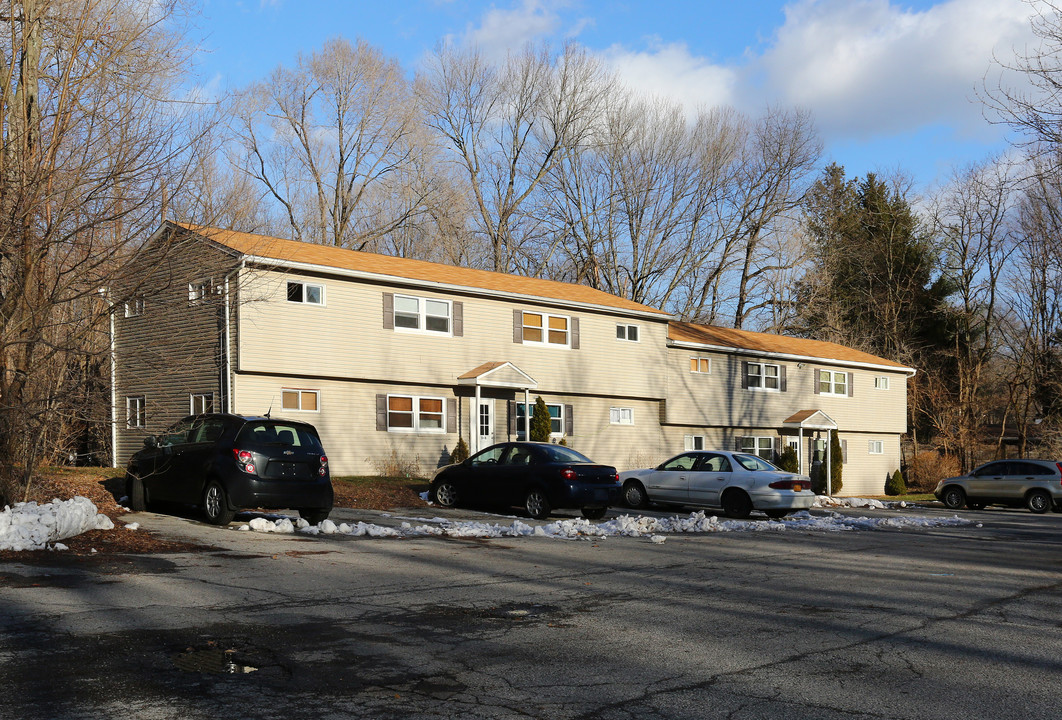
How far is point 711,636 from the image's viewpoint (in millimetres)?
7578

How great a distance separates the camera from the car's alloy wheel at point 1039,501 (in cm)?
2745

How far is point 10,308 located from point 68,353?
37.3 inches

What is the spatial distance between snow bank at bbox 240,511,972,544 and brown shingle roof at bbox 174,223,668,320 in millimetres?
9966

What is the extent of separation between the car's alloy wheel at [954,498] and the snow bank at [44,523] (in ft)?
82.0

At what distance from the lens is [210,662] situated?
20.4 ft

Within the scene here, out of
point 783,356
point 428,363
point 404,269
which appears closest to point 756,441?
point 783,356

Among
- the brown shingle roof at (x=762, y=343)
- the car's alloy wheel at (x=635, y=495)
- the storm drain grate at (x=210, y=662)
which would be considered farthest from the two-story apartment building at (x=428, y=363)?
the storm drain grate at (x=210, y=662)

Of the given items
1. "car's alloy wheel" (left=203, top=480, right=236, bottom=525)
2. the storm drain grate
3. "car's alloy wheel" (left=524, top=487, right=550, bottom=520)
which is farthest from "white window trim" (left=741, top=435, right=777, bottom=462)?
the storm drain grate

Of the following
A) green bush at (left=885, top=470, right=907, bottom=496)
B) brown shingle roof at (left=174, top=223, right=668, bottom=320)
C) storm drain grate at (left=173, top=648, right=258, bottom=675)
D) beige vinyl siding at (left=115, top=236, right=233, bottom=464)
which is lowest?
green bush at (left=885, top=470, right=907, bottom=496)

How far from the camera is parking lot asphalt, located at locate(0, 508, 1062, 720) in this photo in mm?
5520

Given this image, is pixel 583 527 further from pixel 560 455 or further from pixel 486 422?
pixel 486 422

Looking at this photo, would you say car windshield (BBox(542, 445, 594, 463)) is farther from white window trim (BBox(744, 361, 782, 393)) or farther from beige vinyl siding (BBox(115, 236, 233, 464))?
white window trim (BBox(744, 361, 782, 393))

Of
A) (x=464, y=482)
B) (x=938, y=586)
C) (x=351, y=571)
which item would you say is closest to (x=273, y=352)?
(x=464, y=482)

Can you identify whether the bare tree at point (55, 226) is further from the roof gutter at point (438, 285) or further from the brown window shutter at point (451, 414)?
the brown window shutter at point (451, 414)
